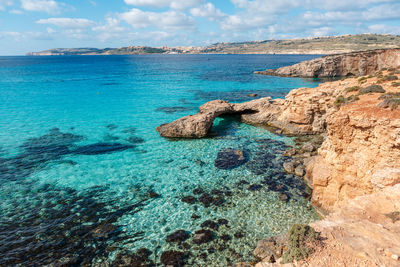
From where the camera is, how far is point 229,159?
20703mm

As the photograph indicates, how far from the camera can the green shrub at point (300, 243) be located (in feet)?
26.6

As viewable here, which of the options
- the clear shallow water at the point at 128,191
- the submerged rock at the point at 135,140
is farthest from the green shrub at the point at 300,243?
the submerged rock at the point at 135,140

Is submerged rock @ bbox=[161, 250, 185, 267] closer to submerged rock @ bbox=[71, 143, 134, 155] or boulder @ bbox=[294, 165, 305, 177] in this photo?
boulder @ bbox=[294, 165, 305, 177]

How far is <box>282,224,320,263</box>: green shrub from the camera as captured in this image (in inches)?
320

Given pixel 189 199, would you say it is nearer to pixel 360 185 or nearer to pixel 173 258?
pixel 173 258

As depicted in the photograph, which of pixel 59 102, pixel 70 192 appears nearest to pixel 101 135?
pixel 70 192

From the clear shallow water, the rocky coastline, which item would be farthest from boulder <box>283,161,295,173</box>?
the clear shallow water

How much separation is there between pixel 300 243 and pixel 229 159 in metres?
12.4

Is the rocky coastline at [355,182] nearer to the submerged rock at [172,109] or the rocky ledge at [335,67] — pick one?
the submerged rock at [172,109]

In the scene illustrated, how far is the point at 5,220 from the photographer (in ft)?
44.0

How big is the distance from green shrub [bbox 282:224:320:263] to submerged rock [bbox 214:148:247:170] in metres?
10.4

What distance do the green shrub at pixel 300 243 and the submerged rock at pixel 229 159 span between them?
10.4m

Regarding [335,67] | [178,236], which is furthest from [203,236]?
[335,67]

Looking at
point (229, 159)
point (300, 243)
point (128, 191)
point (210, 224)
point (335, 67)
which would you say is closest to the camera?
point (300, 243)
